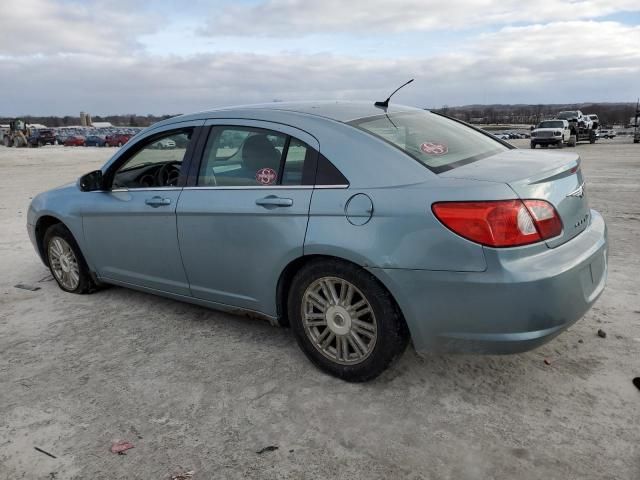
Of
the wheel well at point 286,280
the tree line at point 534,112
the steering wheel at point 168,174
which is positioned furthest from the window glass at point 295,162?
the tree line at point 534,112

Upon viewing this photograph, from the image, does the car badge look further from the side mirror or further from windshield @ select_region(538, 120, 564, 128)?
windshield @ select_region(538, 120, 564, 128)

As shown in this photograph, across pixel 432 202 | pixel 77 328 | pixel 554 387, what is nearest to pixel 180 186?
pixel 77 328

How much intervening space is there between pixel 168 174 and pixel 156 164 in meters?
0.48

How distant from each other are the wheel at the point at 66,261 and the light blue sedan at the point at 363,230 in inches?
30.8

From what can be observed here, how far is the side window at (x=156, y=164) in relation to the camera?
13.2 ft

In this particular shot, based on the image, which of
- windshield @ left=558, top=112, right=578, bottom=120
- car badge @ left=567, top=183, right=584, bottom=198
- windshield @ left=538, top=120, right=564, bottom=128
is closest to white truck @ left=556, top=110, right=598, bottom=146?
windshield @ left=558, top=112, right=578, bottom=120

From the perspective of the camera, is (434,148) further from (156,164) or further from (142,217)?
(156,164)

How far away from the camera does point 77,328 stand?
4.27m

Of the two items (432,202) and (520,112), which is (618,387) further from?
(520,112)

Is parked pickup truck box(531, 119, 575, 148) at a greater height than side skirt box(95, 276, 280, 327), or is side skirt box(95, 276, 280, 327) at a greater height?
parked pickup truck box(531, 119, 575, 148)

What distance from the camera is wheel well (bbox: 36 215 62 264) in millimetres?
5094

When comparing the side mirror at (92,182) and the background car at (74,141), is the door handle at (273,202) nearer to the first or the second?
the side mirror at (92,182)

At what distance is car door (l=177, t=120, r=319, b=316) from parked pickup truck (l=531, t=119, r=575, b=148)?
31.9m

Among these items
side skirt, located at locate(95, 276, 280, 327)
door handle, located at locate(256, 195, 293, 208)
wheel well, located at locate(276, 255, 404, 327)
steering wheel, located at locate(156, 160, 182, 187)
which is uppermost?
steering wheel, located at locate(156, 160, 182, 187)
